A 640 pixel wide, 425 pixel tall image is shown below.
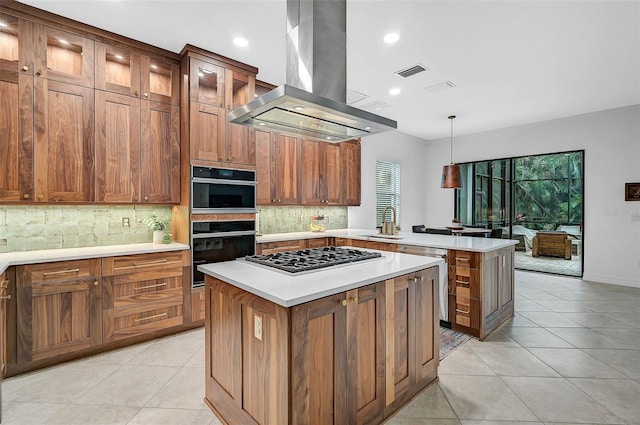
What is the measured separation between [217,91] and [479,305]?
11.8ft

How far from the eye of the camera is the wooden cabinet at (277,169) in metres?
4.16

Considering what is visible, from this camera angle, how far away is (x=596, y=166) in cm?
528

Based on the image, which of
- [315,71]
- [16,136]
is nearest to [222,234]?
[16,136]

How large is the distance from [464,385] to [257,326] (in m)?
1.76

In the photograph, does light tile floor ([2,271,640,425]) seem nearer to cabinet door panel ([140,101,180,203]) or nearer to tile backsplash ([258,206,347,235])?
cabinet door panel ([140,101,180,203])

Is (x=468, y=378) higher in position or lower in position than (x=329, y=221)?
lower

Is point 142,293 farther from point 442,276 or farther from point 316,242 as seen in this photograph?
point 442,276

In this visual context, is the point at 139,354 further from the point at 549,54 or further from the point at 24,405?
Result: the point at 549,54

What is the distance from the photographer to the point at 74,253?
271 cm

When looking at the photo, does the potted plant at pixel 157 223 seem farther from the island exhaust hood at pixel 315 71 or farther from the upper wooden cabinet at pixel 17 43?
Result: the island exhaust hood at pixel 315 71

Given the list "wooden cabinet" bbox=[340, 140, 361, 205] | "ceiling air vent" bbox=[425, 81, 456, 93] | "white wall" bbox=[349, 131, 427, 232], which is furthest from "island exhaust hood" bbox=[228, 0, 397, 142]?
"white wall" bbox=[349, 131, 427, 232]

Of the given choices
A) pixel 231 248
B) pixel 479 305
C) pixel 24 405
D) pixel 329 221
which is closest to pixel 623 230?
pixel 479 305

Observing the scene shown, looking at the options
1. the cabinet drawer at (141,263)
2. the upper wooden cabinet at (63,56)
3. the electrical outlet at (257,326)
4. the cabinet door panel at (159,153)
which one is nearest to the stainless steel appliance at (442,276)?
the electrical outlet at (257,326)

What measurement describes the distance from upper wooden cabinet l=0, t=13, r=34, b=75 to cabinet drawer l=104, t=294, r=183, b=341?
2202mm
